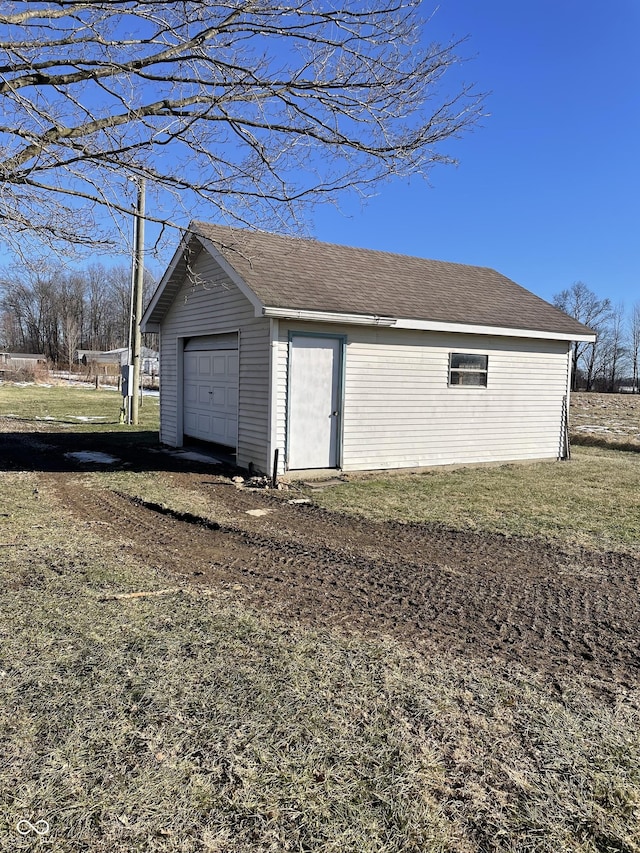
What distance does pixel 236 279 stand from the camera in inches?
372

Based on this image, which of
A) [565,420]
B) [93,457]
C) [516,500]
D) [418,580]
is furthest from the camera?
[565,420]

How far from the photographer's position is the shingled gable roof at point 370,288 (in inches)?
373

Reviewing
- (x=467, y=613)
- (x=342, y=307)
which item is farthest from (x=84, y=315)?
(x=467, y=613)

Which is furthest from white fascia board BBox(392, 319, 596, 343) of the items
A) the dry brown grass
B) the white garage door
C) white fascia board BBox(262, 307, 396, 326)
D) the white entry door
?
the dry brown grass

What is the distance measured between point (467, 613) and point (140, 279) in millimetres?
15401

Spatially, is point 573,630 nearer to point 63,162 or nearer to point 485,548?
point 485,548

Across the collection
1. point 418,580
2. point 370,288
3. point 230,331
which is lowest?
point 418,580

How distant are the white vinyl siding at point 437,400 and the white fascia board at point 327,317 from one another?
32 centimetres

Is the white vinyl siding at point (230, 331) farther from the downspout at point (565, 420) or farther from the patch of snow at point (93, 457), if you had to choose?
the downspout at point (565, 420)

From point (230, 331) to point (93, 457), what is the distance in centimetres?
372

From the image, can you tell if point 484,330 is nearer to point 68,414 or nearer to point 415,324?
point 415,324

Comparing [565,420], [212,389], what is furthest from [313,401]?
[565,420]

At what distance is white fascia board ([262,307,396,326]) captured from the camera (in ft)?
28.9

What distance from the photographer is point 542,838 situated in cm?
215
